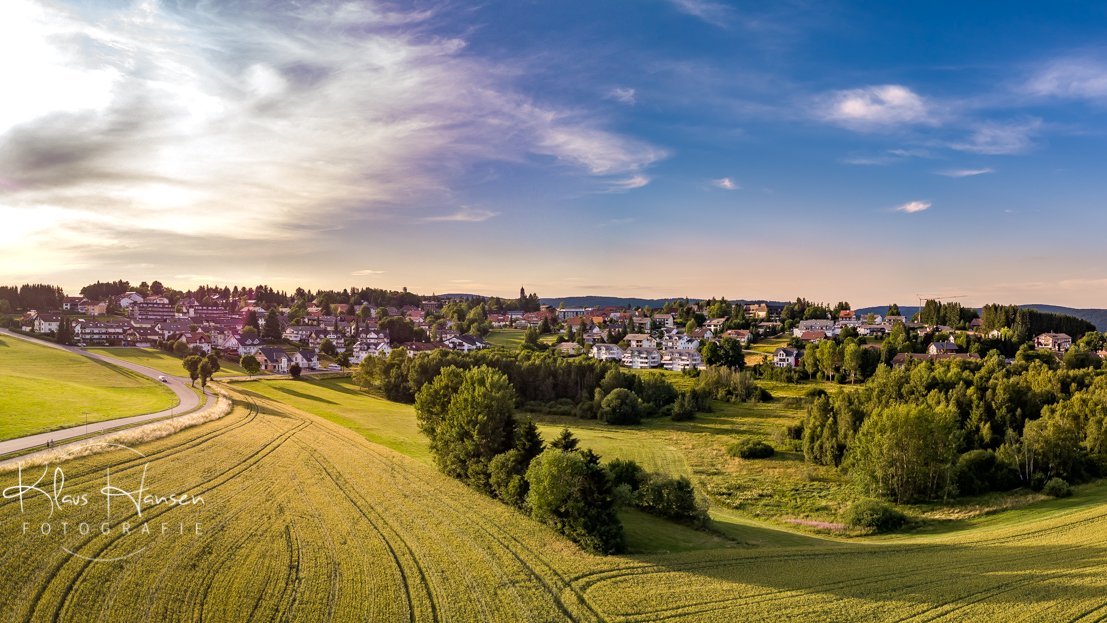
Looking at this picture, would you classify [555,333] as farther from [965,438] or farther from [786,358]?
[965,438]

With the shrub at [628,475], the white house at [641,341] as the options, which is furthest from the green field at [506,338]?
the shrub at [628,475]

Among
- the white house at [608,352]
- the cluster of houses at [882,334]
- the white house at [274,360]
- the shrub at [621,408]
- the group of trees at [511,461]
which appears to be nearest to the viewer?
the group of trees at [511,461]

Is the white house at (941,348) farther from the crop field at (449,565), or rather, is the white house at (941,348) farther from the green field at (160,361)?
the green field at (160,361)

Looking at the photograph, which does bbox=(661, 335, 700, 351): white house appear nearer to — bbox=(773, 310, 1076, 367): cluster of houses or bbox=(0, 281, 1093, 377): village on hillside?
bbox=(0, 281, 1093, 377): village on hillside

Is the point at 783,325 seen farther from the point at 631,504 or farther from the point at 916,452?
the point at 631,504

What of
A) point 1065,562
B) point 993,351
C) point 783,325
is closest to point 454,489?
point 1065,562

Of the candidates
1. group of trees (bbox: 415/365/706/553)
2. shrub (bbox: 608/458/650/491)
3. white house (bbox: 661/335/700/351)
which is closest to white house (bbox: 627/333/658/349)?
white house (bbox: 661/335/700/351)
